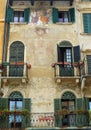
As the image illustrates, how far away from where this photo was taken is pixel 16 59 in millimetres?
22625

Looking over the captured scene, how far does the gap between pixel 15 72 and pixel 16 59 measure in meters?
1.35

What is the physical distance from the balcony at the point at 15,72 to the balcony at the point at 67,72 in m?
2.05

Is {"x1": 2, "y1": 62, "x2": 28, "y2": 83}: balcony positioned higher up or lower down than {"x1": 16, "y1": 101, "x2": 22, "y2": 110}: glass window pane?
higher up

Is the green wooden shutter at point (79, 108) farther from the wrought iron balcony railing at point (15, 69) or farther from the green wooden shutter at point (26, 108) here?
the wrought iron balcony railing at point (15, 69)

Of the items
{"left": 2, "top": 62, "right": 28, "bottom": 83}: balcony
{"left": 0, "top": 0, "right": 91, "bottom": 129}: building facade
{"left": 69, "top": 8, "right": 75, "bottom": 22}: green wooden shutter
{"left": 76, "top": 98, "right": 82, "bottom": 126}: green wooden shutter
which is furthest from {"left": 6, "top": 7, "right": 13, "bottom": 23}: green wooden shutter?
{"left": 76, "top": 98, "right": 82, "bottom": 126}: green wooden shutter

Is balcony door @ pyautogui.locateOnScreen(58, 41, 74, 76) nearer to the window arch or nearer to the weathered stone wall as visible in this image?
the weathered stone wall

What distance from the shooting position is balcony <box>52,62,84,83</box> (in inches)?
848

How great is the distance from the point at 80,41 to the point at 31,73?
4252mm

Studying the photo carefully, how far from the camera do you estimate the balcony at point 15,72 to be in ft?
69.8

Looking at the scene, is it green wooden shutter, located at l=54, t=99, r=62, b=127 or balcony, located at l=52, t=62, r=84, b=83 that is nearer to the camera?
green wooden shutter, located at l=54, t=99, r=62, b=127

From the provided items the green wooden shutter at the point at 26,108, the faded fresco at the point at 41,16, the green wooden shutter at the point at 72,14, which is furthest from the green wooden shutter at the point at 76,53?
the green wooden shutter at the point at 26,108

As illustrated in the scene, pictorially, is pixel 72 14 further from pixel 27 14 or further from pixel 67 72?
pixel 67 72

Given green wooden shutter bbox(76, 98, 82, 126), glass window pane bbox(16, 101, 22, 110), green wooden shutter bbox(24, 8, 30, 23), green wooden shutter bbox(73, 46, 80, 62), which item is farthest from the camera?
green wooden shutter bbox(24, 8, 30, 23)

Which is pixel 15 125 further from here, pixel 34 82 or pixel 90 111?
pixel 90 111
